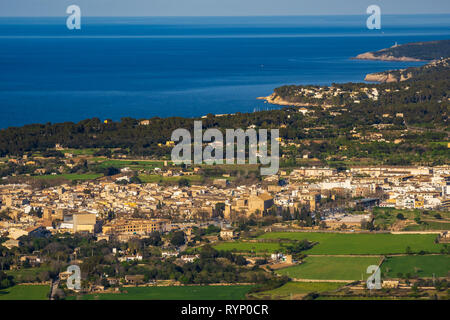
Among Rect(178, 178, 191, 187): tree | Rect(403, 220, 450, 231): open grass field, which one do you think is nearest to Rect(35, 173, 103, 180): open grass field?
Rect(178, 178, 191, 187): tree

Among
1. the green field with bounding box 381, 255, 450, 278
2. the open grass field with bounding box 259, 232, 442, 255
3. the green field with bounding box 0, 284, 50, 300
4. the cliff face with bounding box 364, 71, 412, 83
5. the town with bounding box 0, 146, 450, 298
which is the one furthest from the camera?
the cliff face with bounding box 364, 71, 412, 83

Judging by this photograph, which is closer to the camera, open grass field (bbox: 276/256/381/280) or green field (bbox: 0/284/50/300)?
green field (bbox: 0/284/50/300)

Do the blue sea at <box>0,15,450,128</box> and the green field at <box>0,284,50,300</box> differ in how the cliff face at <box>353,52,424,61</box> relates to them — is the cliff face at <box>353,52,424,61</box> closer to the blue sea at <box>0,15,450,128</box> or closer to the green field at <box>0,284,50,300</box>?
the blue sea at <box>0,15,450,128</box>

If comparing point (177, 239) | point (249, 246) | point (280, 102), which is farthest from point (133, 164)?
point (280, 102)

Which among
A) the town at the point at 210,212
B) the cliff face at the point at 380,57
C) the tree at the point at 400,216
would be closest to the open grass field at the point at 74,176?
the town at the point at 210,212
